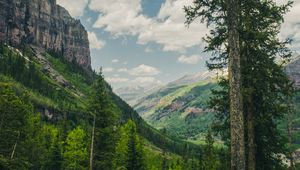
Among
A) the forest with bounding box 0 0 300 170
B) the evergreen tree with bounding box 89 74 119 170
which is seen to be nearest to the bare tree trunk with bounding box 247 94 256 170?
the forest with bounding box 0 0 300 170

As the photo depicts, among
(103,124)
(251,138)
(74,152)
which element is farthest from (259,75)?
(74,152)

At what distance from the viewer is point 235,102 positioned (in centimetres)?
1390

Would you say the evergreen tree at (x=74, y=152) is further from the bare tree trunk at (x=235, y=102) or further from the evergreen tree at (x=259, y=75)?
the bare tree trunk at (x=235, y=102)

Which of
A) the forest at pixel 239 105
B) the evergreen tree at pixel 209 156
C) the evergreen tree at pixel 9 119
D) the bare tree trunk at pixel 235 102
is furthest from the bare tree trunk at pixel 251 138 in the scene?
the evergreen tree at pixel 209 156

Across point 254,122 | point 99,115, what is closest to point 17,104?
point 99,115

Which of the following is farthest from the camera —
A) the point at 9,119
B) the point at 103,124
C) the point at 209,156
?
the point at 209,156

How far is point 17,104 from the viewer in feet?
149

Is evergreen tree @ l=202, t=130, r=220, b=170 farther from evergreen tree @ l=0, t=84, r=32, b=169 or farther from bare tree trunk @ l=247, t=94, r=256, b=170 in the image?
bare tree trunk @ l=247, t=94, r=256, b=170

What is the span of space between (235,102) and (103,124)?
35.4 m

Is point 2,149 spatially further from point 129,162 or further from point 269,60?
point 269,60

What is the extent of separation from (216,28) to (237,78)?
18.7 feet

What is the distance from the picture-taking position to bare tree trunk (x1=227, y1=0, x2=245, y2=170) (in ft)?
44.6

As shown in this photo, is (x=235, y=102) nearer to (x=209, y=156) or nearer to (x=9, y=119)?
(x=9, y=119)

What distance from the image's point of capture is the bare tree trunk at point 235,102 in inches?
535
